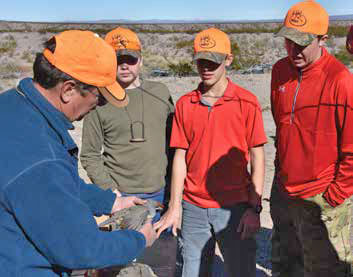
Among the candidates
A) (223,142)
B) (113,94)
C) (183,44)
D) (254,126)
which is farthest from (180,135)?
(183,44)

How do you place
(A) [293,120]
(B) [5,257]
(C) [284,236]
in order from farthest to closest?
1. (C) [284,236]
2. (A) [293,120]
3. (B) [5,257]

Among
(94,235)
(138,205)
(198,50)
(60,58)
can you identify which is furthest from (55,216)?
(198,50)

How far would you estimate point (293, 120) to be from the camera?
2.84 m

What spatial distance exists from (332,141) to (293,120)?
28 cm

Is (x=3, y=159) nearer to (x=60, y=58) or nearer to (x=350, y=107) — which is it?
(x=60, y=58)

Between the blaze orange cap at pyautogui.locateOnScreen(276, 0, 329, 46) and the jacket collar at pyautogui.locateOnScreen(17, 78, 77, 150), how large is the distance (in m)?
1.57

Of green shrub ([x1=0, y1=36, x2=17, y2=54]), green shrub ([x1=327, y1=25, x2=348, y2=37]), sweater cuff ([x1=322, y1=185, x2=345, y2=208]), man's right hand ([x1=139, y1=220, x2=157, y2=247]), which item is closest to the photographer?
man's right hand ([x1=139, y1=220, x2=157, y2=247])

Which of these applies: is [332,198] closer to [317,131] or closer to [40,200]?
[317,131]

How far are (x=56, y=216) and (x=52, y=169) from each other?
0.52 feet

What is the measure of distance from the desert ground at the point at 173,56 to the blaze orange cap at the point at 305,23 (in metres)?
4.16

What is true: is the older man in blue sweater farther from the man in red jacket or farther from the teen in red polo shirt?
the man in red jacket

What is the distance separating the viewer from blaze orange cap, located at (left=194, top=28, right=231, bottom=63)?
2.93 meters

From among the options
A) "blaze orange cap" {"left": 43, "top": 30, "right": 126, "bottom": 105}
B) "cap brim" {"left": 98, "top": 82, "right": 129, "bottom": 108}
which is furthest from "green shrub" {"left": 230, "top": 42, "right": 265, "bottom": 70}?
"blaze orange cap" {"left": 43, "top": 30, "right": 126, "bottom": 105}

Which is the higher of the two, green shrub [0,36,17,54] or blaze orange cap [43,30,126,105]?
blaze orange cap [43,30,126,105]
